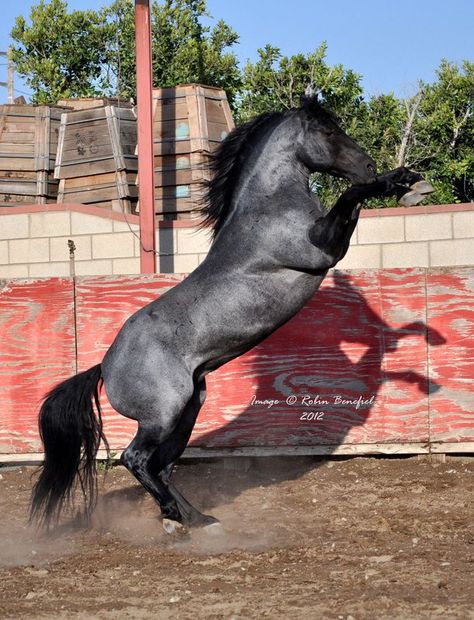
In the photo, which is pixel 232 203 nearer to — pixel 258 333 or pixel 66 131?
pixel 258 333

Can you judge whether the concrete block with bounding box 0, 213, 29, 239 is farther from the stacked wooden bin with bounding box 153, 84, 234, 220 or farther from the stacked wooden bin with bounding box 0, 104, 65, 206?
the stacked wooden bin with bounding box 153, 84, 234, 220

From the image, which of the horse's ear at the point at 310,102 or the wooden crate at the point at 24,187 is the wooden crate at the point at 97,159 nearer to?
the wooden crate at the point at 24,187

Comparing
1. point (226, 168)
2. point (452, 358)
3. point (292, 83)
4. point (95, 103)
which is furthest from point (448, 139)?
point (226, 168)

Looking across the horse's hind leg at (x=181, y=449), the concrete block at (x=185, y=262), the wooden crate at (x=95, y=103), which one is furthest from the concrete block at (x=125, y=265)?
the horse's hind leg at (x=181, y=449)

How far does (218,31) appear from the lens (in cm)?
3069

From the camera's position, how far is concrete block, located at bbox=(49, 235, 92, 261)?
11570mm

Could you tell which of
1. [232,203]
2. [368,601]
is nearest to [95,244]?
[232,203]

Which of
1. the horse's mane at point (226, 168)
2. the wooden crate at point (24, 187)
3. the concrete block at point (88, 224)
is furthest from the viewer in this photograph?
the wooden crate at point (24, 187)

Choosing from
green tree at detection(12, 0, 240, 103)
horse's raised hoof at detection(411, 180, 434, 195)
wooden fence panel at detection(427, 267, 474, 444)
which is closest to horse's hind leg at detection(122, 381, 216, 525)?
horse's raised hoof at detection(411, 180, 434, 195)

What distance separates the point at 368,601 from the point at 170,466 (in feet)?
6.30

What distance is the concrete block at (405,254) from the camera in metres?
10.7

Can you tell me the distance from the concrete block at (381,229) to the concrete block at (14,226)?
4.43 m

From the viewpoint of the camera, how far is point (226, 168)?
5.27 m

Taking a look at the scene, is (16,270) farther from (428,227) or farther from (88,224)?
(428,227)
